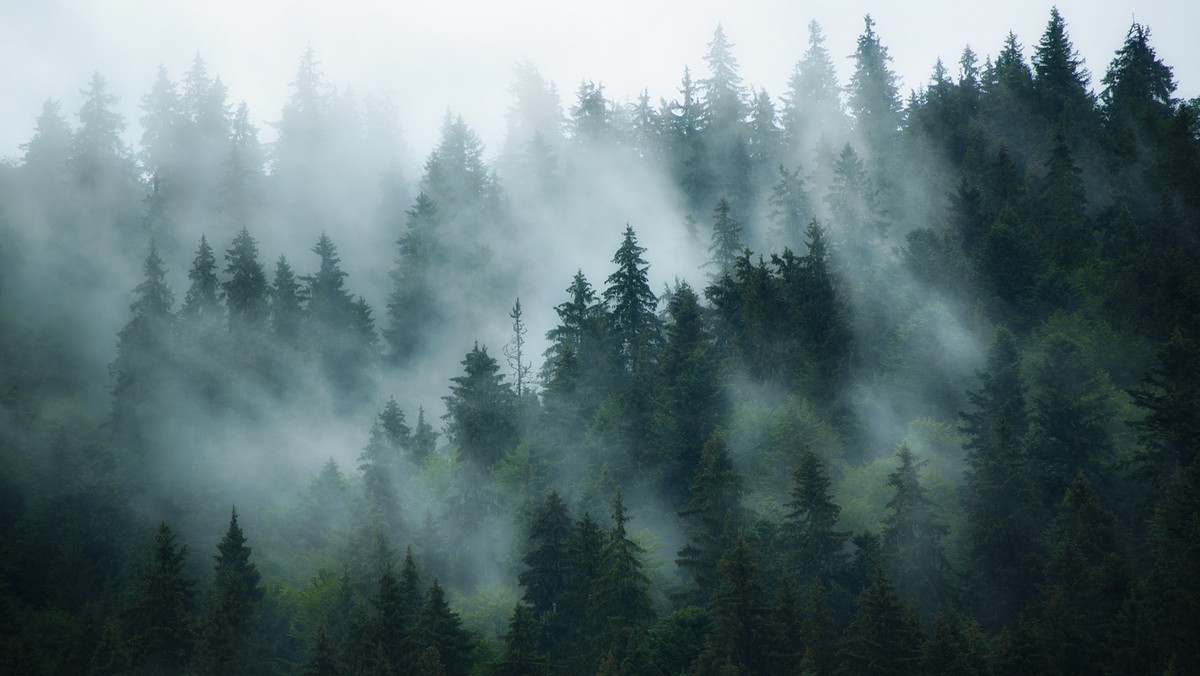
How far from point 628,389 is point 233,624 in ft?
85.3

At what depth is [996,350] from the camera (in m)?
54.2

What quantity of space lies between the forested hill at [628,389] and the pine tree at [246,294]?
0.39 meters

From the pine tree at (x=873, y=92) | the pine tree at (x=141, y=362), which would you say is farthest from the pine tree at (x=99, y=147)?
the pine tree at (x=873, y=92)

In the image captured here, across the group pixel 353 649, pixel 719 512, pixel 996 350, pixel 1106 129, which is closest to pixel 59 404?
pixel 353 649

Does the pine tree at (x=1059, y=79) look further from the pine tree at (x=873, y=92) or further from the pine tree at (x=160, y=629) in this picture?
the pine tree at (x=160, y=629)

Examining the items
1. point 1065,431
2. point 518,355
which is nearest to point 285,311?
point 518,355

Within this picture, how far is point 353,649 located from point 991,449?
30.0 m

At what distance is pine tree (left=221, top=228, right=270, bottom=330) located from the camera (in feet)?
264

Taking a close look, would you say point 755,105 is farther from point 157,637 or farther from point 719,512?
point 157,637

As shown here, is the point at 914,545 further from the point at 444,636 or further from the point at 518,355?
the point at 518,355

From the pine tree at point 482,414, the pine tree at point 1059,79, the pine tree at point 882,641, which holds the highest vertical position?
the pine tree at point 1059,79

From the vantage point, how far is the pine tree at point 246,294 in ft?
264

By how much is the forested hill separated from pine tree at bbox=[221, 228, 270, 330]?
15.5 inches

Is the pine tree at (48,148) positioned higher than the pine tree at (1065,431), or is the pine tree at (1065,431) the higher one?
the pine tree at (48,148)
